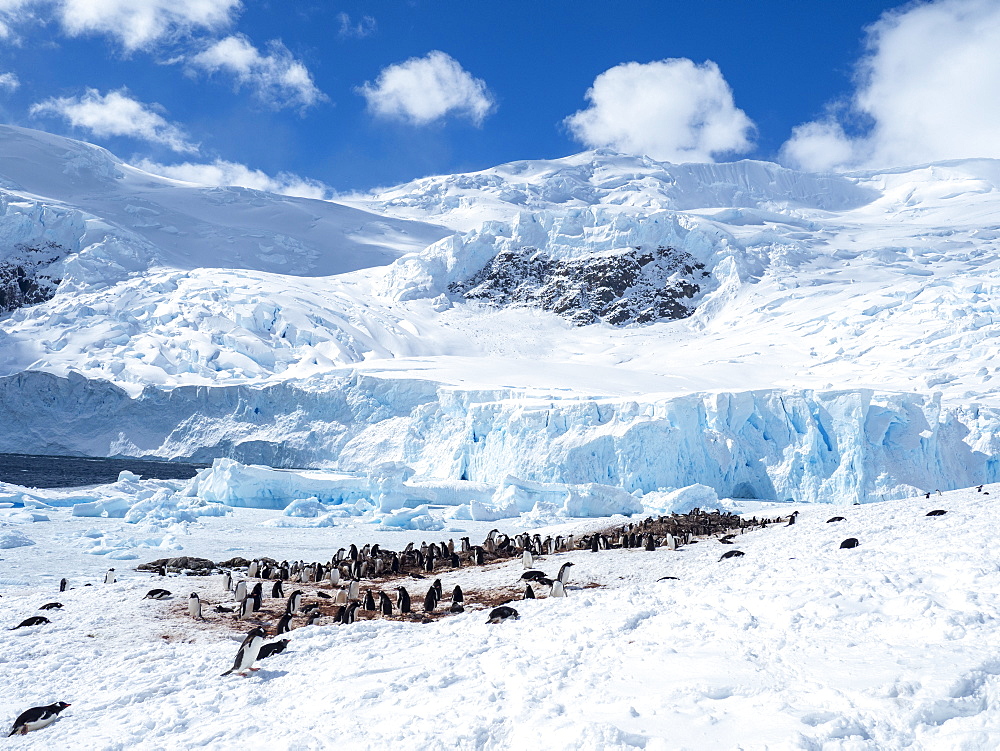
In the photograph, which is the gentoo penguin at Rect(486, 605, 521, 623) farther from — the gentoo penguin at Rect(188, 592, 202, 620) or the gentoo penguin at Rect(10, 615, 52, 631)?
the gentoo penguin at Rect(10, 615, 52, 631)

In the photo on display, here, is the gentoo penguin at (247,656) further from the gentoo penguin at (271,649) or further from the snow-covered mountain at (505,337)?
the snow-covered mountain at (505,337)

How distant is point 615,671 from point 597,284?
6210cm

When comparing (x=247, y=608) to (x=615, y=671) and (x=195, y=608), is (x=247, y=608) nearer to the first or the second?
(x=195, y=608)

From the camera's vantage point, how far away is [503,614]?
6785 millimetres

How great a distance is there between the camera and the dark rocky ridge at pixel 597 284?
205ft

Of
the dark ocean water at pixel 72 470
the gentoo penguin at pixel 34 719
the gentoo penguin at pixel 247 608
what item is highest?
the gentoo penguin at pixel 34 719

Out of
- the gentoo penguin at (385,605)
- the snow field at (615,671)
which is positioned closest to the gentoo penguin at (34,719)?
the snow field at (615,671)

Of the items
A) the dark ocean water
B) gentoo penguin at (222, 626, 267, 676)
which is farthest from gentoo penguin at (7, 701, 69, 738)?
the dark ocean water

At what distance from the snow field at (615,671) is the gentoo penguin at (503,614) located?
0.21 meters

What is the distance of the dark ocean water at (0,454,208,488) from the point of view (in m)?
26.8

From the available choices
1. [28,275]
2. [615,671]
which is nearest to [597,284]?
[28,275]

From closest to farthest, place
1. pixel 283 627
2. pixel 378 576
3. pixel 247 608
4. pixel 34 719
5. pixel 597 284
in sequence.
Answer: pixel 34 719
pixel 283 627
pixel 247 608
pixel 378 576
pixel 597 284

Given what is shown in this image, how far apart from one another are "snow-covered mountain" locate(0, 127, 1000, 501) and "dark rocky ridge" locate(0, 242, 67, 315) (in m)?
0.21

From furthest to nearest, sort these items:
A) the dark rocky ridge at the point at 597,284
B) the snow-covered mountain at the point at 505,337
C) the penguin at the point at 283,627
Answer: the dark rocky ridge at the point at 597,284 < the snow-covered mountain at the point at 505,337 < the penguin at the point at 283,627
